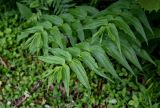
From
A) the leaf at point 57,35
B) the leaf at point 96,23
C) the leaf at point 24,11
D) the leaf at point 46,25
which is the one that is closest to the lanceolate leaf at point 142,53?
the leaf at point 96,23

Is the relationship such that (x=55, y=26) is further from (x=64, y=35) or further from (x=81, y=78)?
(x=81, y=78)

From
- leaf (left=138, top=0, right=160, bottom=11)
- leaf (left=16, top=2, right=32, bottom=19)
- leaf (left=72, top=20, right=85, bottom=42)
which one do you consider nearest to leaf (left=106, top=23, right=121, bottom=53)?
leaf (left=138, top=0, right=160, bottom=11)

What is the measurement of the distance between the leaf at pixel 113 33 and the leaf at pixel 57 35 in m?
0.48

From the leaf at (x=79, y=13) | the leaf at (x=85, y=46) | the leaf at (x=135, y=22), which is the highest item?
the leaf at (x=135, y=22)

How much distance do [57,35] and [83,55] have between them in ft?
1.48

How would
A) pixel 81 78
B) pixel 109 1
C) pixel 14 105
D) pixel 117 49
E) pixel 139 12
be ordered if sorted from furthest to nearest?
pixel 109 1, pixel 14 105, pixel 139 12, pixel 117 49, pixel 81 78

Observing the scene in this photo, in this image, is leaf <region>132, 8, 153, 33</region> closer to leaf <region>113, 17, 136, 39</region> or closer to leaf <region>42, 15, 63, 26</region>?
leaf <region>113, 17, 136, 39</region>

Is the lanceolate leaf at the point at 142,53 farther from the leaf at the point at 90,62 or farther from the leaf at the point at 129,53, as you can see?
the leaf at the point at 90,62

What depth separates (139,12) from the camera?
3514mm

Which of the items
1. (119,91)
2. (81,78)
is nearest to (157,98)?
(119,91)

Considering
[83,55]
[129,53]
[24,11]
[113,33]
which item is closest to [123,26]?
[113,33]

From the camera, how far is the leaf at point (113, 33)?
123 inches

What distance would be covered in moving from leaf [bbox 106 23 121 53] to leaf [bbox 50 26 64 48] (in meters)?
0.48

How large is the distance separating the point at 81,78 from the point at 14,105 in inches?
40.8
